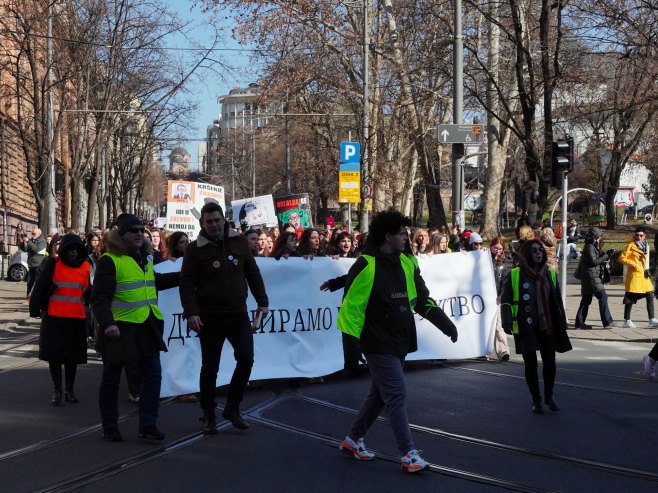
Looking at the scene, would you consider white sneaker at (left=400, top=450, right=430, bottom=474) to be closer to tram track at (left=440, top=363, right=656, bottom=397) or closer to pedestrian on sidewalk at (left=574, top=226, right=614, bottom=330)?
tram track at (left=440, top=363, right=656, bottom=397)

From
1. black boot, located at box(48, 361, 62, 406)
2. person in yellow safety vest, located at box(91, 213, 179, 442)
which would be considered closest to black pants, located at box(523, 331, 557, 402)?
person in yellow safety vest, located at box(91, 213, 179, 442)

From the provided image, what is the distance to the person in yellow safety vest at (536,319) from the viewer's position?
8750 mm

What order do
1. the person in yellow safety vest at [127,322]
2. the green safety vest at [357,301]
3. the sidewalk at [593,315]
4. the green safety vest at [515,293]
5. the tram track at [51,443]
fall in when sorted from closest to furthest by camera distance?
1. the green safety vest at [357,301]
2. the tram track at [51,443]
3. the person in yellow safety vest at [127,322]
4. the green safety vest at [515,293]
5. the sidewalk at [593,315]

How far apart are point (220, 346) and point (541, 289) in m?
2.93

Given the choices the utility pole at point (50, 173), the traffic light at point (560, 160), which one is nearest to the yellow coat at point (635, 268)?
the traffic light at point (560, 160)

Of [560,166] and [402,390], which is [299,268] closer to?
[402,390]

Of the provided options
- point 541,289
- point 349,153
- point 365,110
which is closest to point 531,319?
point 541,289

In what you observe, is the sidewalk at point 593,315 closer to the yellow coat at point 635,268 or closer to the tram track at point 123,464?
the yellow coat at point 635,268

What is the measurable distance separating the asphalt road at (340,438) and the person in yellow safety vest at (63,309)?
1.26 ft

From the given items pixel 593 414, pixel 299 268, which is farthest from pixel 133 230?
pixel 593 414

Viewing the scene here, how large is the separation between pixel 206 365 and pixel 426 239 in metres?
5.59

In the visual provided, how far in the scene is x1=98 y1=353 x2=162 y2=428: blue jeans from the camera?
7.54m

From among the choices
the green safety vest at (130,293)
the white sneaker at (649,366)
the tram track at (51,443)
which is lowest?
the tram track at (51,443)

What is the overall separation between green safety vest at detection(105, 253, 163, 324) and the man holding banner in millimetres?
332
